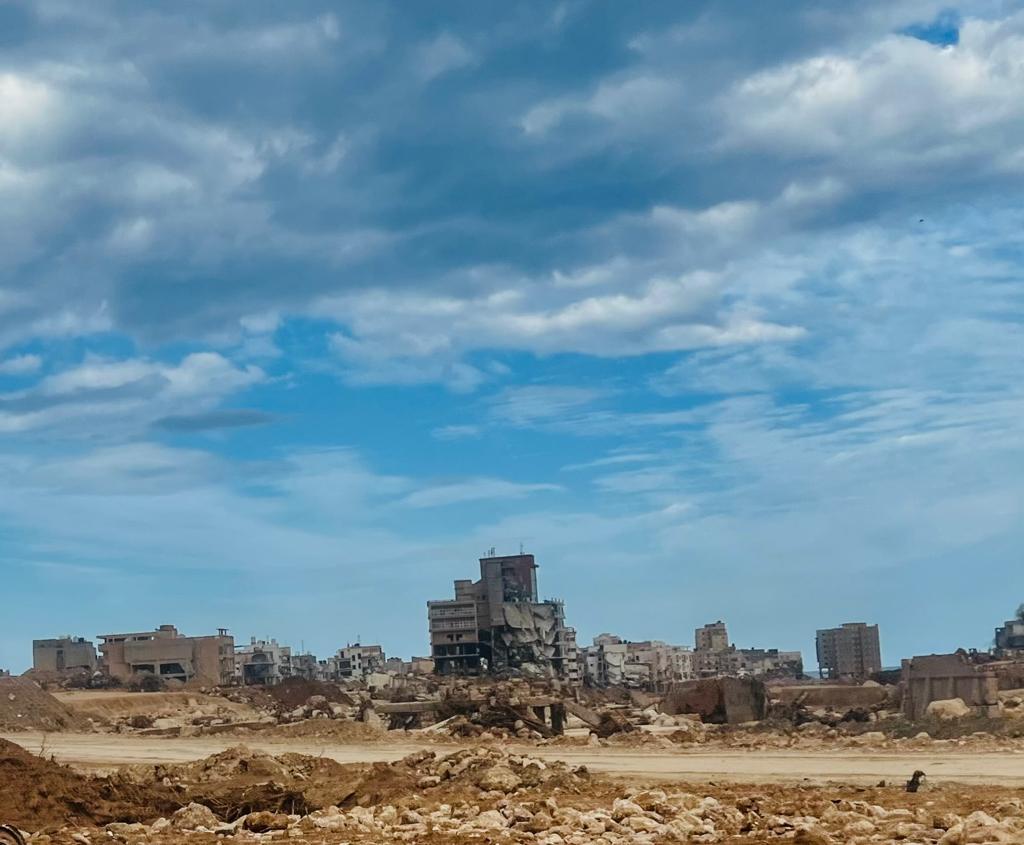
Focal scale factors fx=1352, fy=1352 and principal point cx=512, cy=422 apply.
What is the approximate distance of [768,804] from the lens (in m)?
18.8

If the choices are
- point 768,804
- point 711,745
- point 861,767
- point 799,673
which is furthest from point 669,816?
point 799,673

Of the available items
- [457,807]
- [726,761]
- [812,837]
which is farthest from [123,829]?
[726,761]

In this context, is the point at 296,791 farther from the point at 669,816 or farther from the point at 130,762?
the point at 130,762

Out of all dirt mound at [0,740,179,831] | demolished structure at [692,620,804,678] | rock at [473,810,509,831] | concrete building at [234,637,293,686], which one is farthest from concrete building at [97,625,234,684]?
rock at [473,810,509,831]

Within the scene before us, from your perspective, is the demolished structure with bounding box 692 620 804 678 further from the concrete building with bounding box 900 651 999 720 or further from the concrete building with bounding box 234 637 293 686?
the concrete building with bounding box 900 651 999 720

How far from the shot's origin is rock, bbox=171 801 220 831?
782 inches

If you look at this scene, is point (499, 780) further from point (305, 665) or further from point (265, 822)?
point (305, 665)

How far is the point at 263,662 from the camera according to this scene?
145375 millimetres

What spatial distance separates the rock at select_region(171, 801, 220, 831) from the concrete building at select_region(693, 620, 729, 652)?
6482 inches

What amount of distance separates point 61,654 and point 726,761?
124 m

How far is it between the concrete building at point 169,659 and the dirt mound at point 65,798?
8955cm

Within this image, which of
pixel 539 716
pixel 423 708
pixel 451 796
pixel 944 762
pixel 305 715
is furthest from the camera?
pixel 305 715

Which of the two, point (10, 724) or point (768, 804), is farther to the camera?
point (10, 724)

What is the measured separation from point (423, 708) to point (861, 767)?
23.8 m
